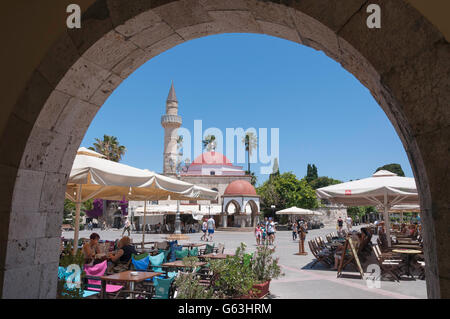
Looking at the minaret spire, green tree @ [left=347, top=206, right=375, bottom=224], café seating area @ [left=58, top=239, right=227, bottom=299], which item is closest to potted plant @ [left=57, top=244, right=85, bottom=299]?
café seating area @ [left=58, top=239, right=227, bottom=299]

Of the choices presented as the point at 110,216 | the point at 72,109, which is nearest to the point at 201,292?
the point at 72,109

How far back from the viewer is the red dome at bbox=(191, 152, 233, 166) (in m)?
52.3

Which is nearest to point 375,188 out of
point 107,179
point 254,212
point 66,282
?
point 107,179

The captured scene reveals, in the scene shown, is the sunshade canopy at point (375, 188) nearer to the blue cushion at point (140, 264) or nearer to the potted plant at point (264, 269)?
the potted plant at point (264, 269)

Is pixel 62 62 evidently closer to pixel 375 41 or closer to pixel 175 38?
pixel 175 38

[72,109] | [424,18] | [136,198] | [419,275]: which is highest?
[424,18]

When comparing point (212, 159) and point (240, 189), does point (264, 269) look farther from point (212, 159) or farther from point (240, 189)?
point (212, 159)

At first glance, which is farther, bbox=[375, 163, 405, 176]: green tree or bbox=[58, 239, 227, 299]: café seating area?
bbox=[375, 163, 405, 176]: green tree

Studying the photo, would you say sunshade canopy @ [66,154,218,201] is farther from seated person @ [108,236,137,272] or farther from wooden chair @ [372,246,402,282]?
wooden chair @ [372,246,402,282]

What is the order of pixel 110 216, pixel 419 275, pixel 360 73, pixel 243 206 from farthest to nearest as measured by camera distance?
pixel 110 216 → pixel 243 206 → pixel 419 275 → pixel 360 73

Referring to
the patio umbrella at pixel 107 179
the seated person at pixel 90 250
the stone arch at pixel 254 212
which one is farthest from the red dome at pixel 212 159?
the seated person at pixel 90 250

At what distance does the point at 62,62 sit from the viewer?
2.41 metres

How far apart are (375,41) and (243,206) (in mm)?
32794

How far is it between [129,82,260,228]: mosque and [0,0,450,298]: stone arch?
2360 cm
